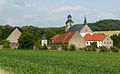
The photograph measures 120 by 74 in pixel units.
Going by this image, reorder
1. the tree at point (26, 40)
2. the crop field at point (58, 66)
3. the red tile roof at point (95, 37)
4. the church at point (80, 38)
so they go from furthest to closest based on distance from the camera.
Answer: the red tile roof at point (95, 37)
the church at point (80, 38)
the tree at point (26, 40)
the crop field at point (58, 66)

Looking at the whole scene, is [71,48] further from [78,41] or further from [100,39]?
[100,39]

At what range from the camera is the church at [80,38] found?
62.6m

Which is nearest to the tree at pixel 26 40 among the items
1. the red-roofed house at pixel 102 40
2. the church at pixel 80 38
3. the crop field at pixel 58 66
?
the church at pixel 80 38

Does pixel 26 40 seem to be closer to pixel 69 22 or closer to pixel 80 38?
pixel 80 38

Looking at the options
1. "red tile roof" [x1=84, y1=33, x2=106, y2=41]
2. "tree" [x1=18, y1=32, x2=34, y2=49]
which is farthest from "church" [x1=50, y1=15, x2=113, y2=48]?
"tree" [x1=18, y1=32, x2=34, y2=49]

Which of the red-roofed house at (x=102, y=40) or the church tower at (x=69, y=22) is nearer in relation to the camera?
the red-roofed house at (x=102, y=40)

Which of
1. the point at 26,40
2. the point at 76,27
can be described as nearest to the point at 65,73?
the point at 26,40

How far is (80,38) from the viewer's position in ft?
211

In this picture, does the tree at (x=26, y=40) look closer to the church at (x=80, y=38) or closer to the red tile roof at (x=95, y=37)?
the church at (x=80, y=38)

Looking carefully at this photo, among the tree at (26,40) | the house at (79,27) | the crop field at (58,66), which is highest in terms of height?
the house at (79,27)

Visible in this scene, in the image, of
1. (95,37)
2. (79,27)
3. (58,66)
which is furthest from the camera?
(79,27)

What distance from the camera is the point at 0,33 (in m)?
88.7

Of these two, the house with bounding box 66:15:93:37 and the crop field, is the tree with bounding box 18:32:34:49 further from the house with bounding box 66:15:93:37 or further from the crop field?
the crop field

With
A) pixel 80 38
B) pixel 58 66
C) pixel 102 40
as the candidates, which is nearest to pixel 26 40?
pixel 80 38
